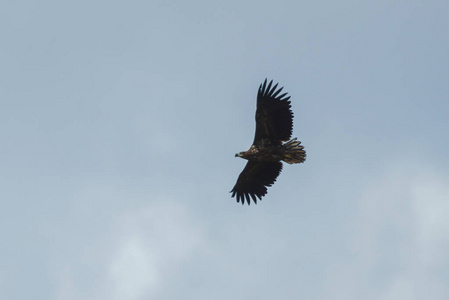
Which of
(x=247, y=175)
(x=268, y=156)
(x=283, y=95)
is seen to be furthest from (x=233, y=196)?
(x=283, y=95)

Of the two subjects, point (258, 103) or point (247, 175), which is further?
point (247, 175)

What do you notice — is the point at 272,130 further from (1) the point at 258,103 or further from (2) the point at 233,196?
(2) the point at 233,196

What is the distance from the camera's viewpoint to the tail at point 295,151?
3000 cm

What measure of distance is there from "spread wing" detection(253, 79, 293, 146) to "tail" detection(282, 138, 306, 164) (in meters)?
0.28

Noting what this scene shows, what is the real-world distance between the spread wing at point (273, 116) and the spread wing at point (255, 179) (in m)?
1.75

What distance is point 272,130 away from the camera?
3033cm

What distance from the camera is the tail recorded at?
30.0 meters

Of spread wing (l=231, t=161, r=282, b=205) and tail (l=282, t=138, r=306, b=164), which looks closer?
tail (l=282, t=138, r=306, b=164)

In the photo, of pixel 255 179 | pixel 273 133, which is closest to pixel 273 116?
pixel 273 133

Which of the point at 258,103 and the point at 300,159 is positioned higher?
the point at 258,103

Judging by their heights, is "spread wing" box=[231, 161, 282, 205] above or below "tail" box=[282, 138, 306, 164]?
above

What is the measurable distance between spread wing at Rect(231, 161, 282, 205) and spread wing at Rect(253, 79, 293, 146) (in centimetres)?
175

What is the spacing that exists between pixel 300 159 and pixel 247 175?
128 inches

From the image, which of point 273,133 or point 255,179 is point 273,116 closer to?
point 273,133
